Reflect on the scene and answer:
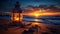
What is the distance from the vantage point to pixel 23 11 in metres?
1.76

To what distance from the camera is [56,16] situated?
1698mm

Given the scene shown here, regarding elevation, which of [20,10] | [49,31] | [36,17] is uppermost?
[20,10]

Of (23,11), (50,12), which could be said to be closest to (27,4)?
(23,11)

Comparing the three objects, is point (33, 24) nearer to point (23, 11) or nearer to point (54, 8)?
point (23, 11)

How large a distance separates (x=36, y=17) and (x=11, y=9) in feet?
1.38

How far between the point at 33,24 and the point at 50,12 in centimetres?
33

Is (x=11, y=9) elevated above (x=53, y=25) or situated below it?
above

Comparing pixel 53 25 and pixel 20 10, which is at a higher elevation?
pixel 20 10

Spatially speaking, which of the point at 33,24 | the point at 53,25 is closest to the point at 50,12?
the point at 53,25

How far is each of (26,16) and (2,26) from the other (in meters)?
0.42

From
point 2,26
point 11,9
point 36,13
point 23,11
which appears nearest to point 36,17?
point 36,13

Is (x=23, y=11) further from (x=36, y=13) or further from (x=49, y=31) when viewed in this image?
(x=49, y=31)

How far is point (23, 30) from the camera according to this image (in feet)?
5.66

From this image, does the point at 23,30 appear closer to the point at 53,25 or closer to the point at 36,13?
the point at 36,13
